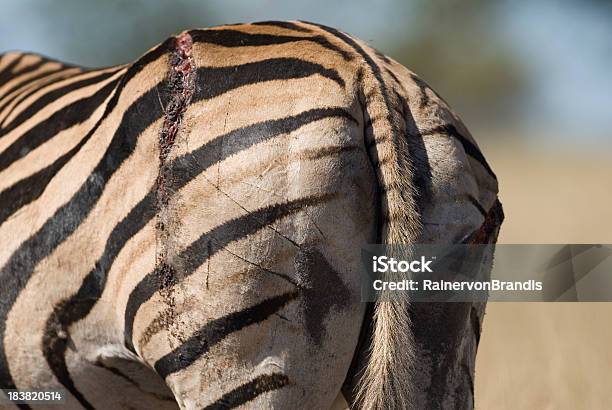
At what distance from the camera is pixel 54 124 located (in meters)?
3.48

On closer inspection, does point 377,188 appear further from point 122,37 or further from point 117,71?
point 122,37

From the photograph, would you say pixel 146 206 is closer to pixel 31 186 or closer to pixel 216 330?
pixel 216 330

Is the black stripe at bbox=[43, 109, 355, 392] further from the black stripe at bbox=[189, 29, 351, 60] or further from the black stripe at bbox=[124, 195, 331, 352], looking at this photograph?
the black stripe at bbox=[189, 29, 351, 60]

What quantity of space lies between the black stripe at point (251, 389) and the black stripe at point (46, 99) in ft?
5.05

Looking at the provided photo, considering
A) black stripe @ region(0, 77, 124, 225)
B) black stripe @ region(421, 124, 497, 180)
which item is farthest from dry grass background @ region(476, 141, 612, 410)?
black stripe @ region(0, 77, 124, 225)

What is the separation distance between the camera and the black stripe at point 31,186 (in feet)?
10.5

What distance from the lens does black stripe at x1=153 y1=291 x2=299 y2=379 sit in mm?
2594

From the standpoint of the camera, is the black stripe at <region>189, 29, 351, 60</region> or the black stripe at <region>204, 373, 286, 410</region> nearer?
the black stripe at <region>204, 373, 286, 410</region>

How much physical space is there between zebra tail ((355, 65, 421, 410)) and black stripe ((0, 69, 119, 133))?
1395 millimetres

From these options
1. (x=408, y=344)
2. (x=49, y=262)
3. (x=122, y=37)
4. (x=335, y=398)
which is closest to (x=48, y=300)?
(x=49, y=262)

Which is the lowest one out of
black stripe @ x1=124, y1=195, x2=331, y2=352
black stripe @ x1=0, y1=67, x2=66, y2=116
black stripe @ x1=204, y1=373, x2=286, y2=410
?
black stripe @ x1=204, y1=373, x2=286, y2=410

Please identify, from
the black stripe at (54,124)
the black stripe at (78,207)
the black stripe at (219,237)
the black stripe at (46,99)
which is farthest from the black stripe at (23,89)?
the black stripe at (219,237)

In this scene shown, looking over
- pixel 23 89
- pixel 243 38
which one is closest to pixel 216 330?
pixel 243 38

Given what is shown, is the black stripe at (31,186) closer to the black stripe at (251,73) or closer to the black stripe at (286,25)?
the black stripe at (251,73)
